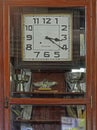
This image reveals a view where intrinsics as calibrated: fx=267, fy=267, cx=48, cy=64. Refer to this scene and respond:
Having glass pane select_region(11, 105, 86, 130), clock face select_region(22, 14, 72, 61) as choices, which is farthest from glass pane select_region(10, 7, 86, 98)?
glass pane select_region(11, 105, 86, 130)

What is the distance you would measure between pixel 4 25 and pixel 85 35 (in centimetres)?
57

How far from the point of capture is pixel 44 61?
190cm

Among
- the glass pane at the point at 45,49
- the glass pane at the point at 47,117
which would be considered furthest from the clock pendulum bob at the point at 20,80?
the glass pane at the point at 47,117

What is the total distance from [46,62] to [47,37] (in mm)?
179

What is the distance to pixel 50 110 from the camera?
188cm

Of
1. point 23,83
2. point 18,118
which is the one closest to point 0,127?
point 18,118

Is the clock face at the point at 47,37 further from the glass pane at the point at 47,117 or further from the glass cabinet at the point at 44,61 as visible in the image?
the glass pane at the point at 47,117

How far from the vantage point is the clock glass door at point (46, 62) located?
6.16 feet

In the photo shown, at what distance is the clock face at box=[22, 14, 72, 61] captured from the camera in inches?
74.6

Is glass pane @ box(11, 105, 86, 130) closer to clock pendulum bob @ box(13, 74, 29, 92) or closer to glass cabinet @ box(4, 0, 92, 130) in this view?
glass cabinet @ box(4, 0, 92, 130)

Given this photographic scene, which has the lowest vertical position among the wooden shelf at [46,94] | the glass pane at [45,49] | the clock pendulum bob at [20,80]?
the wooden shelf at [46,94]

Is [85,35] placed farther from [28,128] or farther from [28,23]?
[28,128]

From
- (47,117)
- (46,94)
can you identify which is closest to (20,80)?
(46,94)

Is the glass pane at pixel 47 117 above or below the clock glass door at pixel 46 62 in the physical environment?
below
